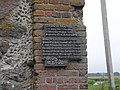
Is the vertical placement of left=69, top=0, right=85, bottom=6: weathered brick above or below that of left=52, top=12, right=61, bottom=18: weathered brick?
above

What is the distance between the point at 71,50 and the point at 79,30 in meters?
0.24

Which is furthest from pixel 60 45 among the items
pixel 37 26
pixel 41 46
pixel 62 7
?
pixel 62 7

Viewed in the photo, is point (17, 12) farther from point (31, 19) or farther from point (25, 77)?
point (25, 77)

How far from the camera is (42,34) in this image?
3.21 meters

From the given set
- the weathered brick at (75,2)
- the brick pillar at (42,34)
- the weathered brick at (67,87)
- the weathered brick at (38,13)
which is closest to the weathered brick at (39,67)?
the brick pillar at (42,34)

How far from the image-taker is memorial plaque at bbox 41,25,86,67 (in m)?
3.16

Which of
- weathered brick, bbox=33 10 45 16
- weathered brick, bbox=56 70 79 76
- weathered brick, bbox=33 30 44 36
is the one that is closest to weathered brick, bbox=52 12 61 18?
weathered brick, bbox=33 10 45 16

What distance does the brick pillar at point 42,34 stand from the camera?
10.3 ft

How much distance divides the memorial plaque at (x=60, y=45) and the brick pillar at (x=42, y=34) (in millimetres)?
44

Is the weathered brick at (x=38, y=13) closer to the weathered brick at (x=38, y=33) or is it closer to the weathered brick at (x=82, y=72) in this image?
the weathered brick at (x=38, y=33)

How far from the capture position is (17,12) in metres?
3.30

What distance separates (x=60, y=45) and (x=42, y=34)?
0.20 meters

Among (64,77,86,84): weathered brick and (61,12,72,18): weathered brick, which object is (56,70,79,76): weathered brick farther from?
(61,12,72,18): weathered brick

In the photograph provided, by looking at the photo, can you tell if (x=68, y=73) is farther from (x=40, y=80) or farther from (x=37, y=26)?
(x=37, y=26)
